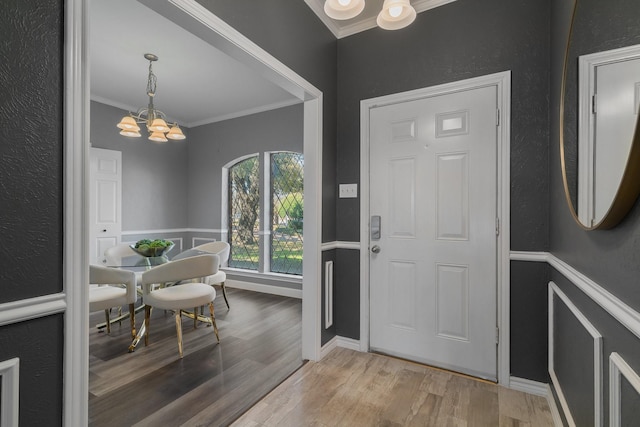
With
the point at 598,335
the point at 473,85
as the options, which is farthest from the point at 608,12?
the point at 473,85

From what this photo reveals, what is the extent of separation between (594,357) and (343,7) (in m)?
1.85

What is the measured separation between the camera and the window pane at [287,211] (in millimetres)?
4309

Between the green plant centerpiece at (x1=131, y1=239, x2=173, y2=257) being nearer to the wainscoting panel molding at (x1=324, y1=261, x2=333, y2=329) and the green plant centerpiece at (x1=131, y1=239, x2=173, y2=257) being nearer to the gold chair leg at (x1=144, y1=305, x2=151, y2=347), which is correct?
the gold chair leg at (x1=144, y1=305, x2=151, y2=347)

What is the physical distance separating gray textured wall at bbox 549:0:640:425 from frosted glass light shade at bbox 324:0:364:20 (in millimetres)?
941

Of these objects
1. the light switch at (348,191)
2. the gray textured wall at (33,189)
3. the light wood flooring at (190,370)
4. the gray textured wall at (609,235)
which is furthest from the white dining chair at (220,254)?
the gray textured wall at (609,235)

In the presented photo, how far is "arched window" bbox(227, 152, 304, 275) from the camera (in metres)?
4.33

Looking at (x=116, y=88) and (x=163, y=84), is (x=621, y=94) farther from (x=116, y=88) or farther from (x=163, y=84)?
(x=116, y=88)

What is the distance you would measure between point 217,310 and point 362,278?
2.09 m

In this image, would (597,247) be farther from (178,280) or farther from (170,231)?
(170,231)

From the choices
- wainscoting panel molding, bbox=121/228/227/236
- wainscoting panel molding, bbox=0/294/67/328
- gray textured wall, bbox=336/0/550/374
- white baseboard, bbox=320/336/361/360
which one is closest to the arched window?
wainscoting panel molding, bbox=121/228/227/236

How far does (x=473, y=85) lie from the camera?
2.04m

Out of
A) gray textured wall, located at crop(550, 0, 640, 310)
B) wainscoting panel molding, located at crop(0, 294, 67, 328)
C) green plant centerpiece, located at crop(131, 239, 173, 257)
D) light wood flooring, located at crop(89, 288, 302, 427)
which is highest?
gray textured wall, located at crop(550, 0, 640, 310)

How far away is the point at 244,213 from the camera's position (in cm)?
482

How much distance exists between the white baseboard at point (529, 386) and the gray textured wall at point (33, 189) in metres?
2.39
